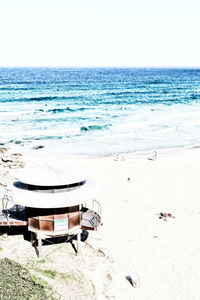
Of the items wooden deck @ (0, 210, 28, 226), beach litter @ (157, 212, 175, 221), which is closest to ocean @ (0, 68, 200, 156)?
beach litter @ (157, 212, 175, 221)

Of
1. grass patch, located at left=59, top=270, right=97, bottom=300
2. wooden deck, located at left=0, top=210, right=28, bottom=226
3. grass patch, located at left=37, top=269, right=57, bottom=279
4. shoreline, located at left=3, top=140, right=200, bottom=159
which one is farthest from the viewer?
shoreline, located at left=3, top=140, right=200, bottom=159

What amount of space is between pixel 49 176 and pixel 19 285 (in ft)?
17.5

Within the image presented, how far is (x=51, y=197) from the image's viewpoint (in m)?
15.5

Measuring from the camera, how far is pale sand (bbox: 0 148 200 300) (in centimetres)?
1537

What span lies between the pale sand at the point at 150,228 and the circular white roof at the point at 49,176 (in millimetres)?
1826

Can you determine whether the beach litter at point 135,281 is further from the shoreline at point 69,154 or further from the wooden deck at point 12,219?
the shoreline at point 69,154

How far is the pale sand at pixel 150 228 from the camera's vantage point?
15.4 meters

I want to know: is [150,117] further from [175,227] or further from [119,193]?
[175,227]

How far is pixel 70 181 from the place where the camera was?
15656 millimetres

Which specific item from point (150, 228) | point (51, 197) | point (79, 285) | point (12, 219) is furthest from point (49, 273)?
point (150, 228)

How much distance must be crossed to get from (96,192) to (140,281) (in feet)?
16.1

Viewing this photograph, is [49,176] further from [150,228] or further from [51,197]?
[150,228]

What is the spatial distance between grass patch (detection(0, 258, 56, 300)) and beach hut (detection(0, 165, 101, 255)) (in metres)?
2.47

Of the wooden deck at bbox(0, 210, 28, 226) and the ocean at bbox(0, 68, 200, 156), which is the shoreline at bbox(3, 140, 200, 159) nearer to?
the ocean at bbox(0, 68, 200, 156)
